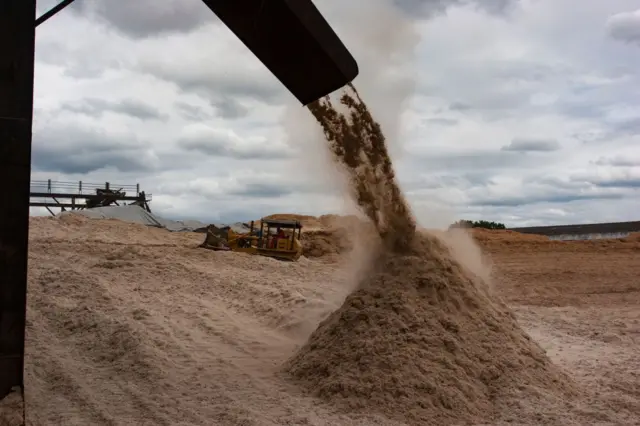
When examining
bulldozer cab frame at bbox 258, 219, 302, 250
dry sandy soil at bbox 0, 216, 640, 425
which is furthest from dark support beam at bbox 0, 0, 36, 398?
bulldozer cab frame at bbox 258, 219, 302, 250

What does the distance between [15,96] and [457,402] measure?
4.70 m

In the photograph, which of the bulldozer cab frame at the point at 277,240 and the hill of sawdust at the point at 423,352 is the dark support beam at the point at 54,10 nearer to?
the hill of sawdust at the point at 423,352

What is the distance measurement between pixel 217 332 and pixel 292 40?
4.82 meters

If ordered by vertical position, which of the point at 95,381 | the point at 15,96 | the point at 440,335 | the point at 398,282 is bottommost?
the point at 95,381

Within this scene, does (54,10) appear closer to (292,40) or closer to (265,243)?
(292,40)

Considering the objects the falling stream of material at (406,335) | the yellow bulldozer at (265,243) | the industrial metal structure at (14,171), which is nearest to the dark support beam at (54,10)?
the industrial metal structure at (14,171)

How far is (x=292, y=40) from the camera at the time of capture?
20.6ft

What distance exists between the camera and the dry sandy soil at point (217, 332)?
5934 millimetres

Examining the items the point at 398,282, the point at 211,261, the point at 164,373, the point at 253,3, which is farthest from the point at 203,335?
the point at 211,261

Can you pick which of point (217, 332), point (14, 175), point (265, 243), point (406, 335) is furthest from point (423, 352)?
point (265, 243)

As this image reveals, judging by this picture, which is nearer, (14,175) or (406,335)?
(14,175)

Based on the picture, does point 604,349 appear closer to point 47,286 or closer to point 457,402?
point 457,402

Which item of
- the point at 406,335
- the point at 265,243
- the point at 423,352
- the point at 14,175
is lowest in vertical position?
the point at 423,352

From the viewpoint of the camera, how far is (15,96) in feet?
16.1
